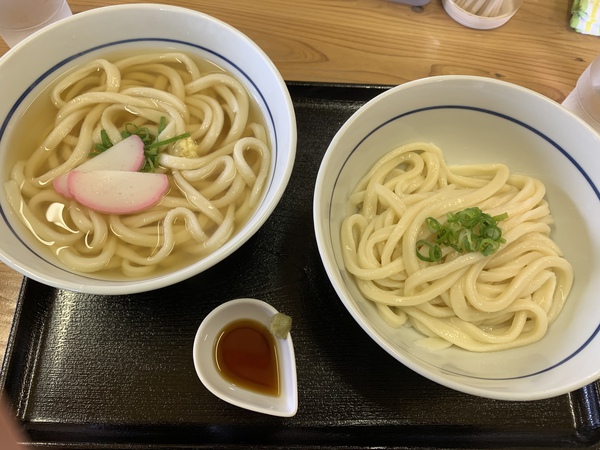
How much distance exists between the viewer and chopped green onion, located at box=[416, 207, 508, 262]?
1.24m

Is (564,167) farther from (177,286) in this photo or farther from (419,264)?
(177,286)

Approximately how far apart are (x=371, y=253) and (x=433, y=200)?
26cm

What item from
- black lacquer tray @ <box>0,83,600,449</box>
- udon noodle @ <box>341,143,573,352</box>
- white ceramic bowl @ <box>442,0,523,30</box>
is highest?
white ceramic bowl @ <box>442,0,523,30</box>

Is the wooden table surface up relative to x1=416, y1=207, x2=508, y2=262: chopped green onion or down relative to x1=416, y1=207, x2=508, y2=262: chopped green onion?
up

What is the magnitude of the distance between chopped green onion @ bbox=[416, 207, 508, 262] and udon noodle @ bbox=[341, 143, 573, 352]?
Answer: 1.1 inches

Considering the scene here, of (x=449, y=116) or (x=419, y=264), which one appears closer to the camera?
(x=419, y=264)

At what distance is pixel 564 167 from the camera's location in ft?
4.53

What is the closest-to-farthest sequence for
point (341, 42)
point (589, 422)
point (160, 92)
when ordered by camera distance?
point (589, 422) → point (160, 92) → point (341, 42)

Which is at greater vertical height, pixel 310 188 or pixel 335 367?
pixel 310 188

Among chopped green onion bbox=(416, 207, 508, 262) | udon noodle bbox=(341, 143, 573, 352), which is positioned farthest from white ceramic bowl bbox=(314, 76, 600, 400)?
chopped green onion bbox=(416, 207, 508, 262)

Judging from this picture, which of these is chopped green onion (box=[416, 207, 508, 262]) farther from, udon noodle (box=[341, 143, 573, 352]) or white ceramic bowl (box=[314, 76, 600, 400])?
white ceramic bowl (box=[314, 76, 600, 400])

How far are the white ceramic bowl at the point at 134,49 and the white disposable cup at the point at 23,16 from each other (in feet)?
1.38

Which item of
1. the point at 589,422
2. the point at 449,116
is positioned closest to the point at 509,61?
the point at 449,116

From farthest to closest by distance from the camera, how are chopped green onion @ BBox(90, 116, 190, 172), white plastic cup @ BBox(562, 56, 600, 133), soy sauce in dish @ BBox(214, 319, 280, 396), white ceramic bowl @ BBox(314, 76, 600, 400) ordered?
white plastic cup @ BBox(562, 56, 600, 133)
chopped green onion @ BBox(90, 116, 190, 172)
soy sauce in dish @ BBox(214, 319, 280, 396)
white ceramic bowl @ BBox(314, 76, 600, 400)
